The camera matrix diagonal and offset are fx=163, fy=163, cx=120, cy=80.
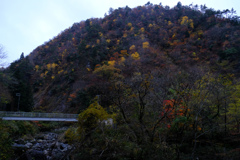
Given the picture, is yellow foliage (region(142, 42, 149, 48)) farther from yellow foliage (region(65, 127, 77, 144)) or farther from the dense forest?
yellow foliage (region(65, 127, 77, 144))

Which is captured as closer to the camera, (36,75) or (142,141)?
(142,141)

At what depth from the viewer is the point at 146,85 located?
26.1 feet

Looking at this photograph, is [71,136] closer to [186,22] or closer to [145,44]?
[145,44]

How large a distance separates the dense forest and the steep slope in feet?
0.84

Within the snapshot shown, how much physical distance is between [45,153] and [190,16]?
62327 millimetres

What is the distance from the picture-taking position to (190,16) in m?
58.2

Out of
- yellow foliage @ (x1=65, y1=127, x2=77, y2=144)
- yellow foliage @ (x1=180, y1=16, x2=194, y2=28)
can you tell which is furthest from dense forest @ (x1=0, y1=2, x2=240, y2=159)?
yellow foliage @ (x1=180, y1=16, x2=194, y2=28)

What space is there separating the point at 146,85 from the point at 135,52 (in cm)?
3694

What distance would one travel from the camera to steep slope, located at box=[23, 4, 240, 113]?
33625 mm

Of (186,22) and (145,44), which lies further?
(186,22)

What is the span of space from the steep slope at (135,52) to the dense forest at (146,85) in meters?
0.26

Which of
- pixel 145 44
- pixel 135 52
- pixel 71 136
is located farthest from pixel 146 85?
pixel 145 44

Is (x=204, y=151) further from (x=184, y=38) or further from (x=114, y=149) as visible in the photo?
(x=184, y=38)

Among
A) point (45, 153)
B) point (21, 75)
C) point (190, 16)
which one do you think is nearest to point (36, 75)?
point (21, 75)
